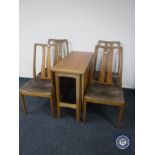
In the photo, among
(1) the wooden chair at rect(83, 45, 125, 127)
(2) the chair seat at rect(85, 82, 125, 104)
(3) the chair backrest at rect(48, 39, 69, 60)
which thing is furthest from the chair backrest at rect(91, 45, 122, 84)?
(3) the chair backrest at rect(48, 39, 69, 60)

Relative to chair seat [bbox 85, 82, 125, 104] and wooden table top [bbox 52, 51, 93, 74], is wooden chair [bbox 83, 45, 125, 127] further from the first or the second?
wooden table top [bbox 52, 51, 93, 74]

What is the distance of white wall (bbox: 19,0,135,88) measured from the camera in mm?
2363

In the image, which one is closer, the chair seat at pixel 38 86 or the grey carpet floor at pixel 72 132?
the grey carpet floor at pixel 72 132

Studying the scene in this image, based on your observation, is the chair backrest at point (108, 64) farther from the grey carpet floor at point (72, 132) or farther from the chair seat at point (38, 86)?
the chair seat at point (38, 86)

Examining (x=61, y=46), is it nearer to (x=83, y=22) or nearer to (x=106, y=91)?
(x=83, y=22)

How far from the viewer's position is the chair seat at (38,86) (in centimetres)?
204

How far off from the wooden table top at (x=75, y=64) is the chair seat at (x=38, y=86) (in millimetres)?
320

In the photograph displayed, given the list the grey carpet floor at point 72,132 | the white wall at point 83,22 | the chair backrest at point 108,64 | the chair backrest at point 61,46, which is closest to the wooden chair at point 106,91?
the chair backrest at point 108,64

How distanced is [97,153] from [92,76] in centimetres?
101

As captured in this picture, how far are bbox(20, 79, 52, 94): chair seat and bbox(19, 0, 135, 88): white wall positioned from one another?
835mm

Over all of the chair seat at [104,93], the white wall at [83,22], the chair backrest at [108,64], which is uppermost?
the white wall at [83,22]

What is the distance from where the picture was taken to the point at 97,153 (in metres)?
1.69

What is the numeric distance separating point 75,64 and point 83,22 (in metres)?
0.86
